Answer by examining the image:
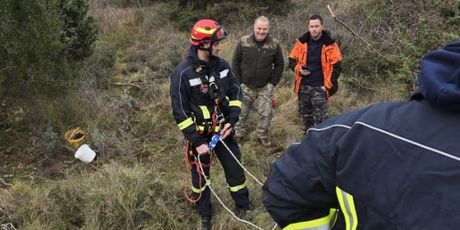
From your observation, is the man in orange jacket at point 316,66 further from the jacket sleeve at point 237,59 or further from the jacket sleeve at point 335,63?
the jacket sleeve at point 237,59

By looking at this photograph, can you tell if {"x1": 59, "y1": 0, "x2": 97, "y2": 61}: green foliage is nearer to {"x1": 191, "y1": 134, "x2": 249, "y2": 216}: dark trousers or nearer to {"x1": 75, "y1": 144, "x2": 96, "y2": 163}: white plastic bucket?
{"x1": 75, "y1": 144, "x2": 96, "y2": 163}: white plastic bucket

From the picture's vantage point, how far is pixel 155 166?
215 inches

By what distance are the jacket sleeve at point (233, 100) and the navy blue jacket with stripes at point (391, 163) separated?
2.56 meters

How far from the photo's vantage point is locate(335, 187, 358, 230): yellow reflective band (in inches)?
54.6

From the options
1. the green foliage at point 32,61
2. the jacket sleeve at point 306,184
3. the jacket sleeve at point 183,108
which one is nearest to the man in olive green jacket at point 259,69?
the jacket sleeve at point 183,108

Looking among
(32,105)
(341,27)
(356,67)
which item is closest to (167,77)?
(32,105)

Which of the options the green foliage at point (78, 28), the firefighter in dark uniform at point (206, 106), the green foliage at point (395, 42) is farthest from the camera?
the green foliage at point (78, 28)

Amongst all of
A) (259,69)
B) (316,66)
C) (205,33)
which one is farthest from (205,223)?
(316,66)

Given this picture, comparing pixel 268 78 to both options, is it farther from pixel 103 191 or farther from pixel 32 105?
pixel 32 105

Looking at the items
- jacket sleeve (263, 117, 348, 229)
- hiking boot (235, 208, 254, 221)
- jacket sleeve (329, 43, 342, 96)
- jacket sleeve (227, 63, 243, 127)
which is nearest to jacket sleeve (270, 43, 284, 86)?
jacket sleeve (329, 43, 342, 96)

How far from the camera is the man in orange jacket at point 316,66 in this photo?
561 centimetres

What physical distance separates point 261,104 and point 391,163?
484 cm

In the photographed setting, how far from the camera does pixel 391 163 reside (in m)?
1.24

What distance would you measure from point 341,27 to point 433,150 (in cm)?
971
